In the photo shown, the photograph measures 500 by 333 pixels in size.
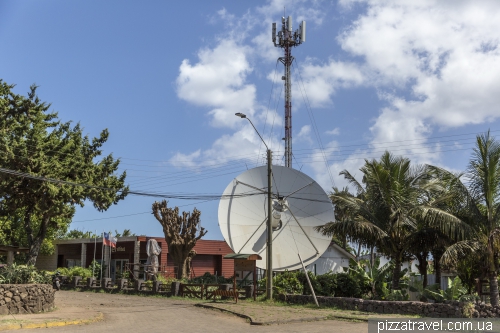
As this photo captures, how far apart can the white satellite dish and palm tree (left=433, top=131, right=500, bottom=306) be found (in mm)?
7721

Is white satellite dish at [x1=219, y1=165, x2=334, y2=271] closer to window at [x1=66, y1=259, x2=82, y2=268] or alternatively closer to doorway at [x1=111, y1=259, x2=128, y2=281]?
doorway at [x1=111, y1=259, x2=128, y2=281]

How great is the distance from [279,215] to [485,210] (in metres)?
10.2

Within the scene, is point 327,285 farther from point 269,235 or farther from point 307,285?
point 269,235

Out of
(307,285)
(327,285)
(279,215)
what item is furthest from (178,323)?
(279,215)

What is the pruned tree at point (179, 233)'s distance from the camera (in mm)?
34594

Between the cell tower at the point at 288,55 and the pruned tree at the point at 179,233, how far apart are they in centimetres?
1135

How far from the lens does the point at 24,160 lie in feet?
95.4

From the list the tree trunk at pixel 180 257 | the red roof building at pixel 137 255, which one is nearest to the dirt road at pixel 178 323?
the tree trunk at pixel 180 257

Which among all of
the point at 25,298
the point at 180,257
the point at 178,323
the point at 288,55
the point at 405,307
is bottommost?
the point at 178,323

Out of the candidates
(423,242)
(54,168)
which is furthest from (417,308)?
(54,168)

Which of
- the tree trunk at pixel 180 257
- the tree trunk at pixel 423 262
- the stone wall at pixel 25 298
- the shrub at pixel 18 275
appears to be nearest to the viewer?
the stone wall at pixel 25 298

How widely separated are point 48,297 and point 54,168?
504 inches

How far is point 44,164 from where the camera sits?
1160 inches

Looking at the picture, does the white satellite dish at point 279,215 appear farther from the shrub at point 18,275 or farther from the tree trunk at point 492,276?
the shrub at point 18,275
